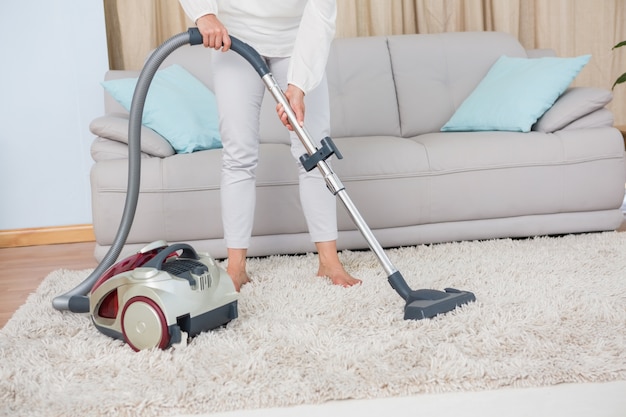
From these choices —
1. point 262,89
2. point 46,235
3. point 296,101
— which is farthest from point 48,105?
point 296,101

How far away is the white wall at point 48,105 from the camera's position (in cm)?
305

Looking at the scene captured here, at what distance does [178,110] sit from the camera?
2.76m

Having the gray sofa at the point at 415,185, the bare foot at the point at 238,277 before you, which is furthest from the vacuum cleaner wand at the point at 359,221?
the gray sofa at the point at 415,185

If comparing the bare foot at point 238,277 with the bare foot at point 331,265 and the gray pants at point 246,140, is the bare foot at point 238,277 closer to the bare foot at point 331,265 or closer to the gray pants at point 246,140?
the gray pants at point 246,140

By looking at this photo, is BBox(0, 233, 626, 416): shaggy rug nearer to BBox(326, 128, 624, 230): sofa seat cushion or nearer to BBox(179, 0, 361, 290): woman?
BBox(179, 0, 361, 290): woman

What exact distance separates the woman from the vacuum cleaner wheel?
504 mm

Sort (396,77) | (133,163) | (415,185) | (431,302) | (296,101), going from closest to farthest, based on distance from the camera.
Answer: (431,302), (296,101), (133,163), (415,185), (396,77)

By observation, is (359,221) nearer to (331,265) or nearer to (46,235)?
(331,265)

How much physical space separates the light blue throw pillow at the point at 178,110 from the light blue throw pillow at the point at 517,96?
37.3 inches

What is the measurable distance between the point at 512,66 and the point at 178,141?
1.39 m

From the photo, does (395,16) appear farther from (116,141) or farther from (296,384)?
(296,384)

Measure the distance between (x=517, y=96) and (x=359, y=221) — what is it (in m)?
1.29

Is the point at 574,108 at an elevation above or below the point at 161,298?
above

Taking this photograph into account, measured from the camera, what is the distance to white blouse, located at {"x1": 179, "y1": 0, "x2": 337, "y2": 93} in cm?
195
